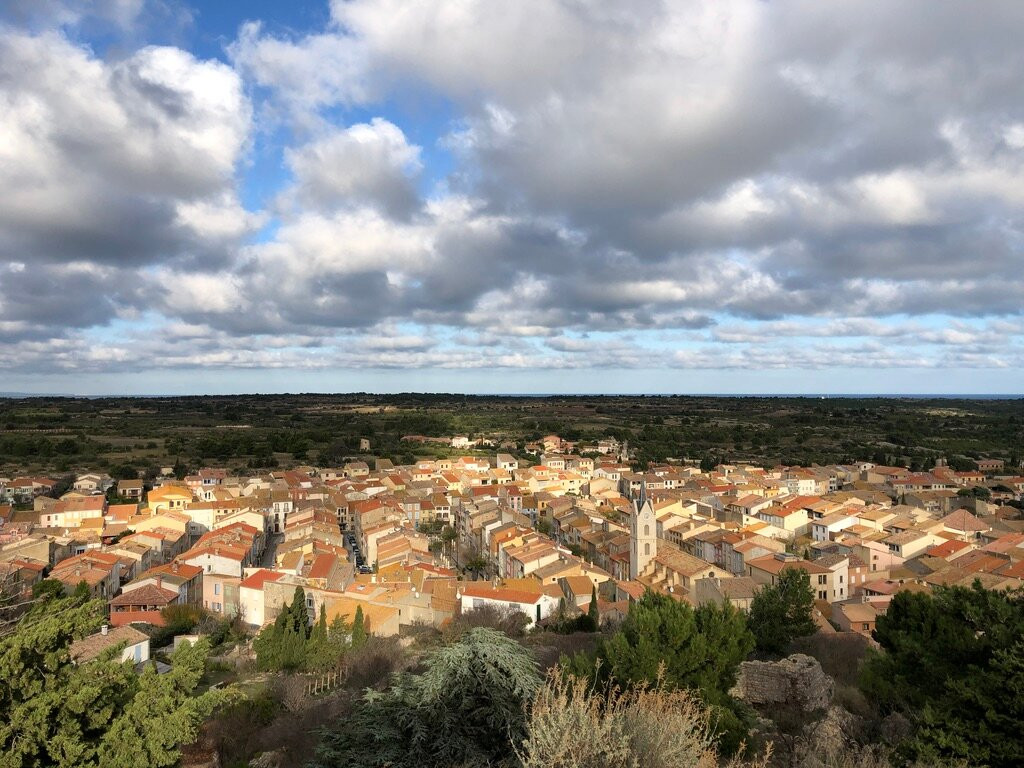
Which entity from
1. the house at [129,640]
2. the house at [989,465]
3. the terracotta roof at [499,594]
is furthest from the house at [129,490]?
the house at [989,465]

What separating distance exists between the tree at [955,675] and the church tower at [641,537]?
18090mm

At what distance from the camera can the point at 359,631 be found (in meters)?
23.1

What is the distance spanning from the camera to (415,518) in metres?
51.6

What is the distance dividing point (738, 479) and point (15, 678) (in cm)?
5852

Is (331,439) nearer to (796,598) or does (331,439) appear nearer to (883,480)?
(883,480)

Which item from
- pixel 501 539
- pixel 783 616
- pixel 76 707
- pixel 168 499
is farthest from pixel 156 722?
pixel 168 499

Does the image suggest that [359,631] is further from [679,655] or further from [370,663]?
[679,655]

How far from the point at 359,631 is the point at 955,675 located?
1757 centimetres

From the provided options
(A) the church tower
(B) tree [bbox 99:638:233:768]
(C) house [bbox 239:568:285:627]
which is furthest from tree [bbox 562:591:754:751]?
(C) house [bbox 239:568:285:627]

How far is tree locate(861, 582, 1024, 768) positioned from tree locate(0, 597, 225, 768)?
421 inches

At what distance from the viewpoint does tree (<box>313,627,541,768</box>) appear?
945 cm

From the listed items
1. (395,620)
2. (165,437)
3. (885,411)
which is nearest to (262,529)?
(395,620)

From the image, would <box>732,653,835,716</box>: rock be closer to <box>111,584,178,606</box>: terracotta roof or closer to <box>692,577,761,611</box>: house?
<box>692,577,761,611</box>: house

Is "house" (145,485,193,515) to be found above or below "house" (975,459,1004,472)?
below
